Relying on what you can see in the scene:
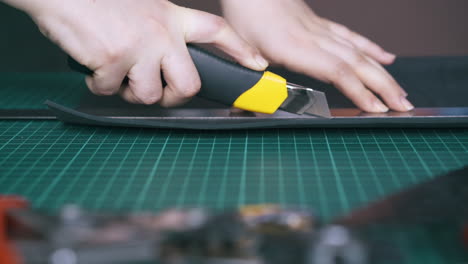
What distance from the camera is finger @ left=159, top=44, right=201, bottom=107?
96 cm

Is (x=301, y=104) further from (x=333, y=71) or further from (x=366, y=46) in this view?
(x=366, y=46)

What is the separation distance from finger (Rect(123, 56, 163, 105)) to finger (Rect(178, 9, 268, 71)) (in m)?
0.07

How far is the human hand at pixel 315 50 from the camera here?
1089 millimetres

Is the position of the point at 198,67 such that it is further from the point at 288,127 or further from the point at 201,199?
the point at 201,199

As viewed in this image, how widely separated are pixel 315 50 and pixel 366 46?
260mm

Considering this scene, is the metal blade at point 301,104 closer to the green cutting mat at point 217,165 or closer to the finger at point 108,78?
the green cutting mat at point 217,165

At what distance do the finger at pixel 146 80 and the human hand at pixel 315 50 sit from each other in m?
0.30

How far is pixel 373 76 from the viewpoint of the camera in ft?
3.66

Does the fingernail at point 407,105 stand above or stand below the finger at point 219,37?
below

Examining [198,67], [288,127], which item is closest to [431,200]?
[288,127]

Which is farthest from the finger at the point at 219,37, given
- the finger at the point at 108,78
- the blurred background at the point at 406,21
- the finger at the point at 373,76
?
the blurred background at the point at 406,21

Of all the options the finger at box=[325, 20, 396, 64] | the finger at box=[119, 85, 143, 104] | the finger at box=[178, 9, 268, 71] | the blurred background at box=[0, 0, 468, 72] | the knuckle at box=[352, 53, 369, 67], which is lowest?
the blurred background at box=[0, 0, 468, 72]

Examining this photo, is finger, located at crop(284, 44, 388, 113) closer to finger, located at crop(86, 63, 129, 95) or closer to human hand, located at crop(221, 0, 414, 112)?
human hand, located at crop(221, 0, 414, 112)

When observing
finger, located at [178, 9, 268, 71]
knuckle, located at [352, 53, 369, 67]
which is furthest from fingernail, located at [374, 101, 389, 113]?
finger, located at [178, 9, 268, 71]
